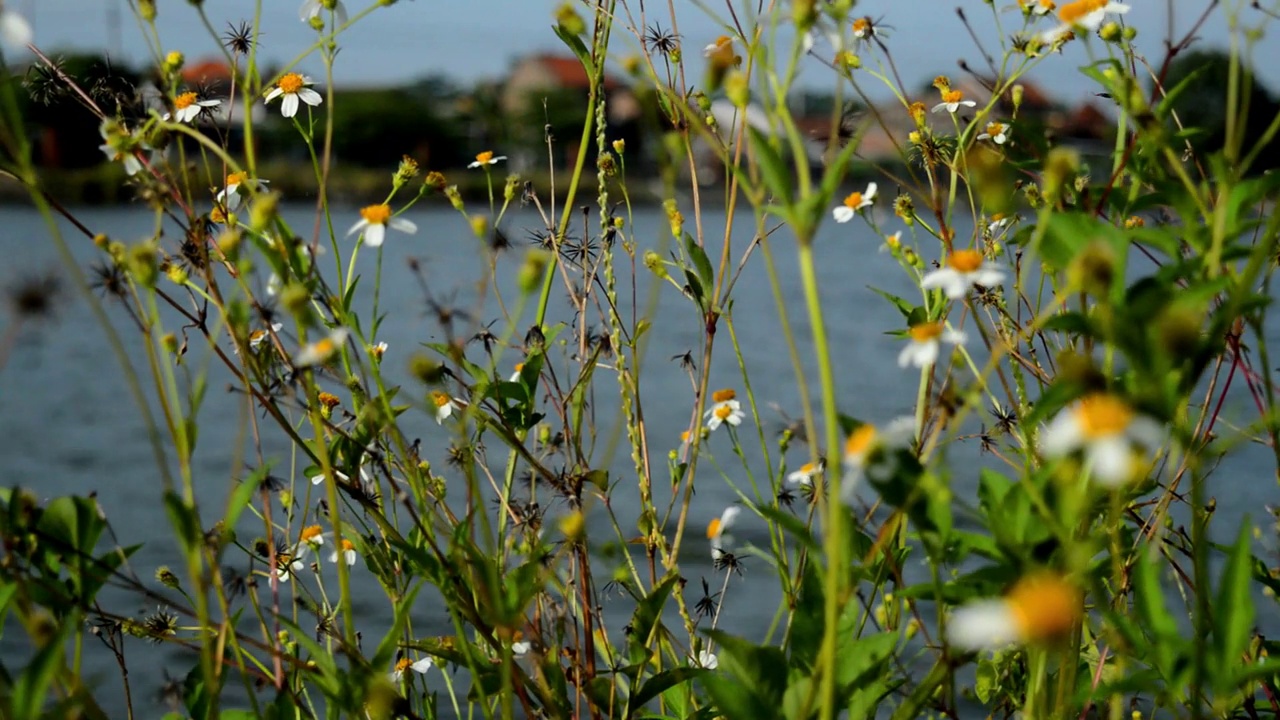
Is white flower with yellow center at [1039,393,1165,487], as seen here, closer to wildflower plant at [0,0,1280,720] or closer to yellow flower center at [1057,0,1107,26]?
wildflower plant at [0,0,1280,720]

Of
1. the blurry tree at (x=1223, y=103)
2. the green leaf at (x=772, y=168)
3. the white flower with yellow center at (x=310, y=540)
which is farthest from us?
the white flower with yellow center at (x=310, y=540)

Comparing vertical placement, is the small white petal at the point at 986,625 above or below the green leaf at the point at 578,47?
below

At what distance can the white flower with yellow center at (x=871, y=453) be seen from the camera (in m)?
0.54

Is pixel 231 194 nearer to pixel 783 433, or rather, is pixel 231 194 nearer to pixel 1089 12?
pixel 783 433

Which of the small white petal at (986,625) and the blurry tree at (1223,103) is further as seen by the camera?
the blurry tree at (1223,103)

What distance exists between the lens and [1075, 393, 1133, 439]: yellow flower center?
496mm

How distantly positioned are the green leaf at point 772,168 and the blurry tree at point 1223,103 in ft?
0.96

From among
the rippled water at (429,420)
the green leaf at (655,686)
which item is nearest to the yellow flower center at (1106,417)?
the rippled water at (429,420)

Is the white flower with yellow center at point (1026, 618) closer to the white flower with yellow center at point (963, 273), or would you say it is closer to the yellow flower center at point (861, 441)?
the yellow flower center at point (861, 441)

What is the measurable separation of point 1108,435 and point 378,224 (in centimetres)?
60

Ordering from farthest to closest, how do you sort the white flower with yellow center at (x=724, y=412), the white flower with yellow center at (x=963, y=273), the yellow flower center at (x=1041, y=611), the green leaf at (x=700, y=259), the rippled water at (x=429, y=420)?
the rippled water at (x=429, y=420) → the white flower with yellow center at (x=724, y=412) → the green leaf at (x=700, y=259) → the white flower with yellow center at (x=963, y=273) → the yellow flower center at (x=1041, y=611)

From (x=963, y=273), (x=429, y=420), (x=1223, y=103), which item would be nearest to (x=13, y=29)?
(x=963, y=273)

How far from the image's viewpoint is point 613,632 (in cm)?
293

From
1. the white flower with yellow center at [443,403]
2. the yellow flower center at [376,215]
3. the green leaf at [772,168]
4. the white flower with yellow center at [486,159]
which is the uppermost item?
the green leaf at [772,168]
